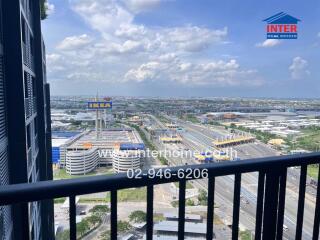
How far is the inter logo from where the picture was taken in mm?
9711

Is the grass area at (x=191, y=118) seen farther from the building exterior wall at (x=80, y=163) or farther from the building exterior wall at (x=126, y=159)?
the building exterior wall at (x=80, y=163)

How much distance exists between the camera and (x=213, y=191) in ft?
3.65

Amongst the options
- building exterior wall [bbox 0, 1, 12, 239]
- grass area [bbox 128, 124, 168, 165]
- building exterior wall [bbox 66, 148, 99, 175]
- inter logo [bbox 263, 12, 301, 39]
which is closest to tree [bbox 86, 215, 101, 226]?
building exterior wall [bbox 0, 1, 12, 239]

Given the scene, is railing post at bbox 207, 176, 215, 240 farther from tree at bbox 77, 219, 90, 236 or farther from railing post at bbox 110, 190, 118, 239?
tree at bbox 77, 219, 90, 236

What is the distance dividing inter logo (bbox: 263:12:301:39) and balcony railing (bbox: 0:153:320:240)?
9.56 m

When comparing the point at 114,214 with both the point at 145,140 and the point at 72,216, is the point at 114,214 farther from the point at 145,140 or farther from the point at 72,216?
the point at 145,140

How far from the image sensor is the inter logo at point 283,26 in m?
9.71

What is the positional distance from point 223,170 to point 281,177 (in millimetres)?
371

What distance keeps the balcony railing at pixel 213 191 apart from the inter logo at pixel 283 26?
9.56 meters

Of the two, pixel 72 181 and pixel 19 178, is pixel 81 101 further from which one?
pixel 72 181

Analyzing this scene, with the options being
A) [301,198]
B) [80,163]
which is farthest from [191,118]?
[301,198]

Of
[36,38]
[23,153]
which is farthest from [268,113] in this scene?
[23,153]

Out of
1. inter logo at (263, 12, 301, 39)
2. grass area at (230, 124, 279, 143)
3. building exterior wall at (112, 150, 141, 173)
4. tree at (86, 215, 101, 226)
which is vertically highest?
inter logo at (263, 12, 301, 39)

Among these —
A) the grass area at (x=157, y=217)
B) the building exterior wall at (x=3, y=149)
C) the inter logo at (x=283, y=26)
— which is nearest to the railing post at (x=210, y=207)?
the grass area at (x=157, y=217)
